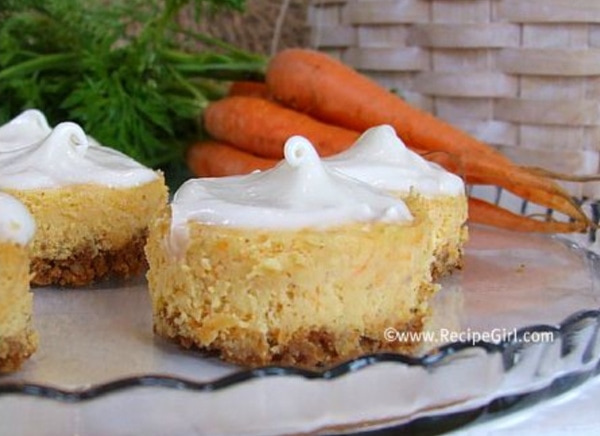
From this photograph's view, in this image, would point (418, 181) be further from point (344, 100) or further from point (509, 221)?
point (344, 100)

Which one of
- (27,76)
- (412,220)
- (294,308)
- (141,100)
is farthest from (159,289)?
(27,76)

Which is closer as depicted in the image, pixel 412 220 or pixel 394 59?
pixel 412 220

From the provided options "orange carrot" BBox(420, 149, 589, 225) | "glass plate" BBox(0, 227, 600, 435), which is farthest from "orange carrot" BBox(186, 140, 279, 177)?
"glass plate" BBox(0, 227, 600, 435)

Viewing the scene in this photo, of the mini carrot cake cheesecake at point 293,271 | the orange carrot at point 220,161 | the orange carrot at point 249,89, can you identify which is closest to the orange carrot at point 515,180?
the orange carrot at point 220,161

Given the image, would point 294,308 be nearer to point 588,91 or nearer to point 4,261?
point 4,261

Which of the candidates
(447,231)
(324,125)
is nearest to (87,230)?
(447,231)

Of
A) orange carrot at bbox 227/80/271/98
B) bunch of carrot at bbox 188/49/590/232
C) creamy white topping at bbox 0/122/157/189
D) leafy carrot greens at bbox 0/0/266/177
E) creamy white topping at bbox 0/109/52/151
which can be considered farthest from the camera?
orange carrot at bbox 227/80/271/98

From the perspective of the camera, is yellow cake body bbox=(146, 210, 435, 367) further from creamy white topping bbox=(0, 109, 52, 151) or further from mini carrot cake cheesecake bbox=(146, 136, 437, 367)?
creamy white topping bbox=(0, 109, 52, 151)
